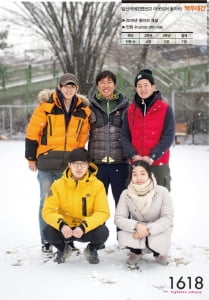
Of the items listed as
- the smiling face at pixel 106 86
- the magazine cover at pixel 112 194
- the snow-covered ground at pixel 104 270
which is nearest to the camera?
the snow-covered ground at pixel 104 270

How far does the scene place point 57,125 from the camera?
7.02 feet

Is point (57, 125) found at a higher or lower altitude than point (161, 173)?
higher

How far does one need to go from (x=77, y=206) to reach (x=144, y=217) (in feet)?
1.04

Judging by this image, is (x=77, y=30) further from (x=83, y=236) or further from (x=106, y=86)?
(x=83, y=236)

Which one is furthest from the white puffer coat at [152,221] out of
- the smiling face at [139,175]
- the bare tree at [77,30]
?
the bare tree at [77,30]

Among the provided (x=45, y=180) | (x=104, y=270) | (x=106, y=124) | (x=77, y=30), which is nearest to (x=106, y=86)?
(x=106, y=124)

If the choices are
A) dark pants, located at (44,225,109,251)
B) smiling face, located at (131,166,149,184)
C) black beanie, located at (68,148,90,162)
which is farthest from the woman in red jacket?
dark pants, located at (44,225,109,251)

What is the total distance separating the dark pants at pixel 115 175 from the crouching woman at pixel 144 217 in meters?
0.21

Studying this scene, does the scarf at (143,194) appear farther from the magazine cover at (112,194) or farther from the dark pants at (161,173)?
the dark pants at (161,173)

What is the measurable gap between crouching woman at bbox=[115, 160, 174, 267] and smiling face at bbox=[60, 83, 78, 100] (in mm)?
460

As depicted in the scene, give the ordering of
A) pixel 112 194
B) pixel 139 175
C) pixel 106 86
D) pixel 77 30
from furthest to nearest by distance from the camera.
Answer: pixel 77 30 → pixel 112 194 → pixel 106 86 → pixel 139 175

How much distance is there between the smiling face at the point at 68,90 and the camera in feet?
6.92

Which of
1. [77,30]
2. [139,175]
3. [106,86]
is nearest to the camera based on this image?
[139,175]

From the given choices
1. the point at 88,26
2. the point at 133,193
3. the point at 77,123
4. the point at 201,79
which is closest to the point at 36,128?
the point at 77,123
